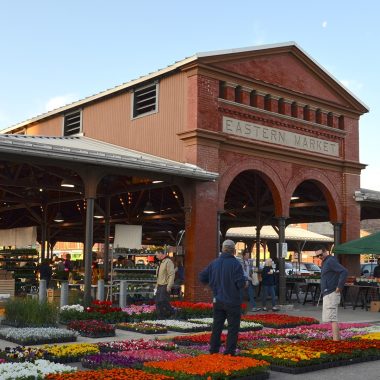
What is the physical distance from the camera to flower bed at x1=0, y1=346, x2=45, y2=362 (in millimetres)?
9055

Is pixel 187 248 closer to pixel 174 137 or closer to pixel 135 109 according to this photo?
pixel 174 137

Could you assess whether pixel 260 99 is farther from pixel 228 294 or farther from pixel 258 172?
pixel 228 294

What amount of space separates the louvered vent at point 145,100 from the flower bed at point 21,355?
43.6 feet

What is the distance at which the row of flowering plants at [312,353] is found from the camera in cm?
930

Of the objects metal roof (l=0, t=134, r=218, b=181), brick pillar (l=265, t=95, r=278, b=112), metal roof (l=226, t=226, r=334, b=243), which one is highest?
brick pillar (l=265, t=95, r=278, b=112)

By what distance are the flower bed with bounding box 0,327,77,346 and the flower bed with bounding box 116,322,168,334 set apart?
1.87 metres

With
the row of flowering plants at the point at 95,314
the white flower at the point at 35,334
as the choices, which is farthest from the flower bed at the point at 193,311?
the white flower at the point at 35,334

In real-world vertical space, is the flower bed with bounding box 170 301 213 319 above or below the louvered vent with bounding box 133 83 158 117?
below

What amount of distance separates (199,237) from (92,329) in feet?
24.1

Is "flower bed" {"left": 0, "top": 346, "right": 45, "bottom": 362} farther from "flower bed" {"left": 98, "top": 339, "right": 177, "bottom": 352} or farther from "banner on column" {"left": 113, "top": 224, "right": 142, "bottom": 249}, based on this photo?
"banner on column" {"left": 113, "top": 224, "right": 142, "bottom": 249}

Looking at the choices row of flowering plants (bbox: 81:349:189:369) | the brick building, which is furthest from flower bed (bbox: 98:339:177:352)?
the brick building

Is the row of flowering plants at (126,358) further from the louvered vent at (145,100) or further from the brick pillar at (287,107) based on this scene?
the brick pillar at (287,107)

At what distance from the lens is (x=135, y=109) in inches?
901

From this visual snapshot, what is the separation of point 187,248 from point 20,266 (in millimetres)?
8547
